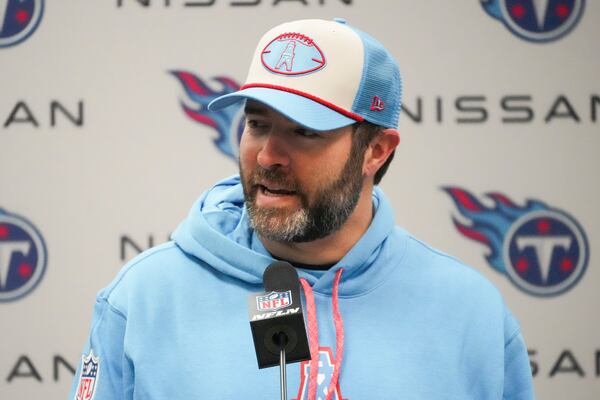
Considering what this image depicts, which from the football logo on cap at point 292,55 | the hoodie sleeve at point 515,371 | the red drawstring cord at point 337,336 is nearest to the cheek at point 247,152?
the football logo on cap at point 292,55

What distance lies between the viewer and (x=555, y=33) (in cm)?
261

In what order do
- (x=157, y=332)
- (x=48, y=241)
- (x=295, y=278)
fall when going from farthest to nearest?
(x=48, y=241), (x=157, y=332), (x=295, y=278)

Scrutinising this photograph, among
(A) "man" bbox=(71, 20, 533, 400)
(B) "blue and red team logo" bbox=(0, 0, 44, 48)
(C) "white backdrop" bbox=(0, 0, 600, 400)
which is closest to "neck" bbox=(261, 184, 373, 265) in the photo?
(A) "man" bbox=(71, 20, 533, 400)

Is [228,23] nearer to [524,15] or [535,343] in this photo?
[524,15]

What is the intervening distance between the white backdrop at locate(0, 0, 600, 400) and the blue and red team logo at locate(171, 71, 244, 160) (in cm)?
1

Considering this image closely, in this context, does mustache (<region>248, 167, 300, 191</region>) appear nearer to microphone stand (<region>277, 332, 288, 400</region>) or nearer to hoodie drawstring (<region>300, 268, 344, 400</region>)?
hoodie drawstring (<region>300, 268, 344, 400</region>)

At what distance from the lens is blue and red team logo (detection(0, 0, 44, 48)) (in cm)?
254

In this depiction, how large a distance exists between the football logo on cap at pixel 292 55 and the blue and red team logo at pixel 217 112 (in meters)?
1.11

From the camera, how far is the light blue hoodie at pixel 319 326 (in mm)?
1371

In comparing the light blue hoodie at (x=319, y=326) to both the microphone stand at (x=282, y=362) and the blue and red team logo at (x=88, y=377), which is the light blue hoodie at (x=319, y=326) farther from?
the microphone stand at (x=282, y=362)

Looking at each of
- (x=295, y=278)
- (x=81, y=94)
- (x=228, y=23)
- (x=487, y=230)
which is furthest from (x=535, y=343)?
(x=295, y=278)

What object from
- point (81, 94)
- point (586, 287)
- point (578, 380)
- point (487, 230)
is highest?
point (81, 94)

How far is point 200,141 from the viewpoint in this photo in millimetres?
2551

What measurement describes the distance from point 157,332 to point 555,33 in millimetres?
1604
